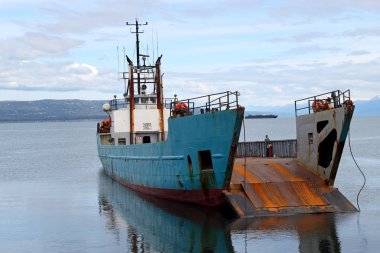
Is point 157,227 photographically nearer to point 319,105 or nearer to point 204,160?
point 204,160

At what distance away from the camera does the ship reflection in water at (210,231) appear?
65.9ft

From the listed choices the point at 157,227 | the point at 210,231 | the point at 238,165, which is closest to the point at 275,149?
the point at 238,165

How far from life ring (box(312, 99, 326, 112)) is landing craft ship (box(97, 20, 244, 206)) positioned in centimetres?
507

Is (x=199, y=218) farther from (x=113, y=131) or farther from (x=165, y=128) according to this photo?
(x=113, y=131)

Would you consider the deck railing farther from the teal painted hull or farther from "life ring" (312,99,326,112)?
the teal painted hull

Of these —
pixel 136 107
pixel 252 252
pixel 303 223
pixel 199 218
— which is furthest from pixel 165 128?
pixel 252 252

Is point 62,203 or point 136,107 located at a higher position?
point 136,107

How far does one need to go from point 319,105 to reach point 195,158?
20.4ft

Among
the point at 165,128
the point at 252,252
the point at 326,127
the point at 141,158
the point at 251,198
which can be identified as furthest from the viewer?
the point at 165,128

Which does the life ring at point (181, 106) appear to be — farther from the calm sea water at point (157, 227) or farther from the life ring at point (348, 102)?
the life ring at point (348, 102)

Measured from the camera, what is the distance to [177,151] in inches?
1050

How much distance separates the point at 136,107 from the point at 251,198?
13.9m

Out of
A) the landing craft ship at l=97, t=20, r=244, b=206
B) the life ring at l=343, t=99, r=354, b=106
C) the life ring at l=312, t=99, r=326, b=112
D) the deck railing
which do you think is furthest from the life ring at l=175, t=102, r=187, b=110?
the life ring at l=343, t=99, r=354, b=106

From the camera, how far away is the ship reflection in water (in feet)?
65.9
